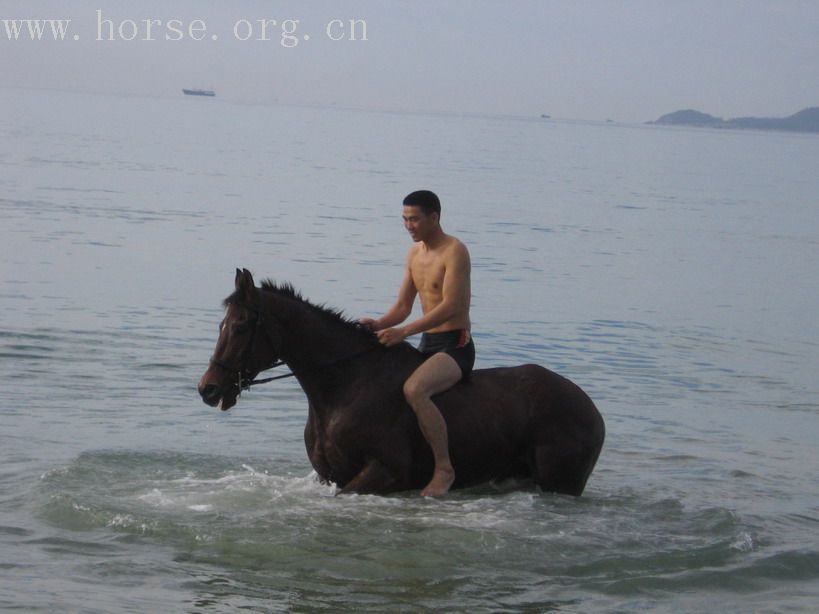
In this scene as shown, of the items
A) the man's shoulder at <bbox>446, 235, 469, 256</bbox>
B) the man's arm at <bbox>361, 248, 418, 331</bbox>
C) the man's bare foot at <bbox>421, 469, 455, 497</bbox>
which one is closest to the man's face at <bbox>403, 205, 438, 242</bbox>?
the man's shoulder at <bbox>446, 235, 469, 256</bbox>

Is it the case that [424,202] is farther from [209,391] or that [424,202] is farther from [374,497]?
[374,497]

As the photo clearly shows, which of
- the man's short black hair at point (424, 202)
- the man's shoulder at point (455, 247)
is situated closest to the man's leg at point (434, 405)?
the man's shoulder at point (455, 247)

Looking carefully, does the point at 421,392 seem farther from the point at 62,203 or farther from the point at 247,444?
the point at 62,203

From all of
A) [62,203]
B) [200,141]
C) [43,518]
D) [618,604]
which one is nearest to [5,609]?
[43,518]

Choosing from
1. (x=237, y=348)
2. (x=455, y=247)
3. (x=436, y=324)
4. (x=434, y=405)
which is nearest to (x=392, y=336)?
(x=436, y=324)

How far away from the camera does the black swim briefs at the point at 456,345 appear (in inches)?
373

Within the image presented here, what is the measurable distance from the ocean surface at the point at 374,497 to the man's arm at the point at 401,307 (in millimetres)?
1239

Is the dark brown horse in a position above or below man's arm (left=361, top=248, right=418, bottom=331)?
below

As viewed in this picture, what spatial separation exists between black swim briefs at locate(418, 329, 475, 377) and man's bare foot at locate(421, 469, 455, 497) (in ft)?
2.35

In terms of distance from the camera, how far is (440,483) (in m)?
9.41

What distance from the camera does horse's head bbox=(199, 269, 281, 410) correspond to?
8.85 meters

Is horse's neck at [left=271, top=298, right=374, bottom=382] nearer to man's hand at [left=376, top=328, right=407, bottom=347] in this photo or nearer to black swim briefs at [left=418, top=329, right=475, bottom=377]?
man's hand at [left=376, top=328, right=407, bottom=347]

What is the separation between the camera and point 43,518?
9062 millimetres

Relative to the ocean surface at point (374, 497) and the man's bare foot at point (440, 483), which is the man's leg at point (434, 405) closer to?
the man's bare foot at point (440, 483)
